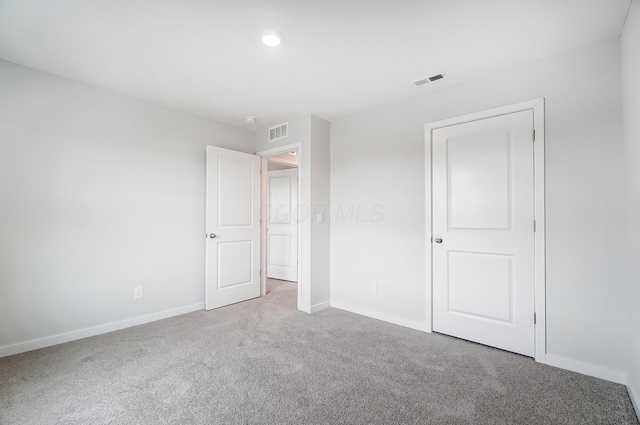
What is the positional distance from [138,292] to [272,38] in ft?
9.40

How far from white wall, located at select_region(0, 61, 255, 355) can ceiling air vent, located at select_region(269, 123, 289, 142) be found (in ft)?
3.09

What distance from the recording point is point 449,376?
2.09 m

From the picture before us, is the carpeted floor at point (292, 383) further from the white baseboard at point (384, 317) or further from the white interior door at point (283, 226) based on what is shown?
the white interior door at point (283, 226)

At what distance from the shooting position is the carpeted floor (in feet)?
5.54

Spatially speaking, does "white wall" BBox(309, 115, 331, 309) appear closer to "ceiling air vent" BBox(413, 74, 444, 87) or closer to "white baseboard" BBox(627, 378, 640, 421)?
"ceiling air vent" BBox(413, 74, 444, 87)

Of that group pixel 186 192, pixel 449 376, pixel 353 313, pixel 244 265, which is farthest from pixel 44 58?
pixel 449 376

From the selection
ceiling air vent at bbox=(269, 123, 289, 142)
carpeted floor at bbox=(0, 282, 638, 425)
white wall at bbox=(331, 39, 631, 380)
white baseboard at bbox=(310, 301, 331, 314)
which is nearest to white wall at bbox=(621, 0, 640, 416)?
white wall at bbox=(331, 39, 631, 380)

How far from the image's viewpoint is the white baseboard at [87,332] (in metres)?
2.44

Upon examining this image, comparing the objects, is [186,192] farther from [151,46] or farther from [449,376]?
[449,376]

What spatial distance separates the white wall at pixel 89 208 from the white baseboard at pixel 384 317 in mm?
1821

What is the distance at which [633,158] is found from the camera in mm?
1771

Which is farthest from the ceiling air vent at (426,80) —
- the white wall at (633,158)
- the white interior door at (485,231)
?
the white wall at (633,158)

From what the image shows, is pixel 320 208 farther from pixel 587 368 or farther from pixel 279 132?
pixel 587 368

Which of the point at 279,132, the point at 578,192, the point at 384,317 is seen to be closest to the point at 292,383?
the point at 384,317
